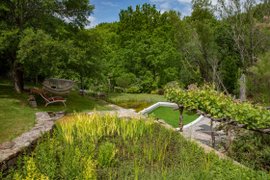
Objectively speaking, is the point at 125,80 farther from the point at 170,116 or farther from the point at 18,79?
the point at 170,116

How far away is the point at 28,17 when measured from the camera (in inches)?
498

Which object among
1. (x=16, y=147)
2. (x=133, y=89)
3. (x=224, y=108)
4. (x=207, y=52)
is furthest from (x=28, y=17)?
(x=207, y=52)

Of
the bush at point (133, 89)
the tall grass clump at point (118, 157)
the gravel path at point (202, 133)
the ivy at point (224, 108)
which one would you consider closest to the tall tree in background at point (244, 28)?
the bush at point (133, 89)

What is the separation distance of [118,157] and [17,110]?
6.01 m

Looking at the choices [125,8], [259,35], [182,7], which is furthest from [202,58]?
[182,7]

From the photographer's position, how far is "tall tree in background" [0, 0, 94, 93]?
1155 centimetres

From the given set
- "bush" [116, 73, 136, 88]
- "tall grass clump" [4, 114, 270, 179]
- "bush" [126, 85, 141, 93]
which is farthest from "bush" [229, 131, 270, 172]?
"bush" [116, 73, 136, 88]

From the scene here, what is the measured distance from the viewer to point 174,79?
2319 centimetres

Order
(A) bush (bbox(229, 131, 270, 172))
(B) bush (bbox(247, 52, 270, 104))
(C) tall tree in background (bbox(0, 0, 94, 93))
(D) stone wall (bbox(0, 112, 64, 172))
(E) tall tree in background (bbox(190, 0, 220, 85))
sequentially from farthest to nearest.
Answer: (E) tall tree in background (bbox(190, 0, 220, 85)), (B) bush (bbox(247, 52, 270, 104)), (C) tall tree in background (bbox(0, 0, 94, 93)), (A) bush (bbox(229, 131, 270, 172)), (D) stone wall (bbox(0, 112, 64, 172))

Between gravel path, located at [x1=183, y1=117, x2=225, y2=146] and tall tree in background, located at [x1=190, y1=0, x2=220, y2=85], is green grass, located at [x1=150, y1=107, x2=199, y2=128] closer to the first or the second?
gravel path, located at [x1=183, y1=117, x2=225, y2=146]

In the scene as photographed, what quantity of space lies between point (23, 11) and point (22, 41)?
245 centimetres

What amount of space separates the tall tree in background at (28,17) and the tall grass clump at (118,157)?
22.1 feet

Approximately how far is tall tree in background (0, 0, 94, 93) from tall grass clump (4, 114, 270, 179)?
22.1ft

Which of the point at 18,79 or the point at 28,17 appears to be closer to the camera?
the point at 28,17
